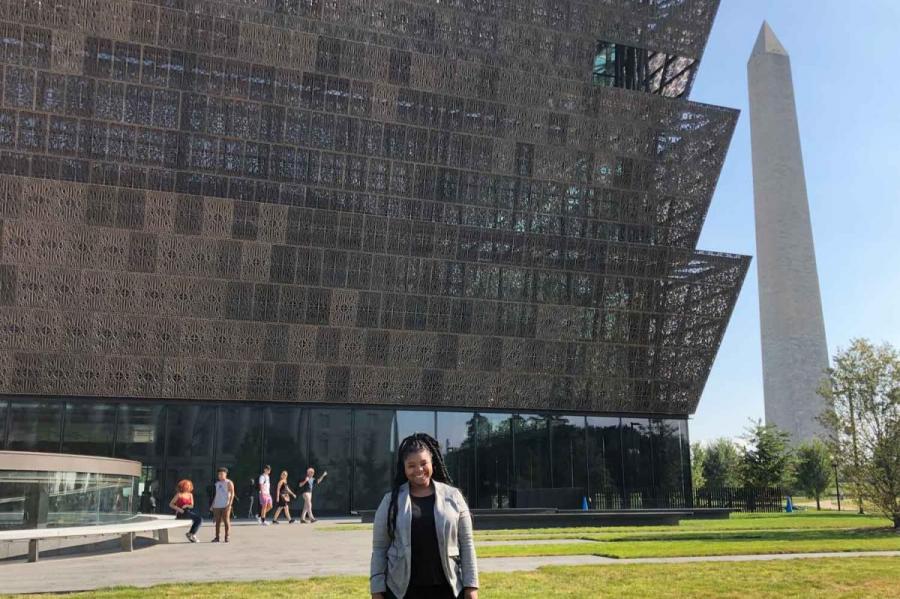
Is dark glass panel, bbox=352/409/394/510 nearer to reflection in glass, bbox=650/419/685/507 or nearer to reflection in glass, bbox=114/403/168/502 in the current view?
reflection in glass, bbox=114/403/168/502

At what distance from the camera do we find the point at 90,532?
1688 centimetres

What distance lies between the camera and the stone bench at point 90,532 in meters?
15.4

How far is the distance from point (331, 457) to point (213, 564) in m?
25.8

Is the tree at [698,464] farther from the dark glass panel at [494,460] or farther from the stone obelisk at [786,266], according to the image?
the dark glass panel at [494,460]

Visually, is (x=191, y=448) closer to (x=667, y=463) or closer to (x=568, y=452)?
(x=568, y=452)

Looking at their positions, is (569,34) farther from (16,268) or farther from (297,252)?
(16,268)

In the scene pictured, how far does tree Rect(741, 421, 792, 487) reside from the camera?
50906mm

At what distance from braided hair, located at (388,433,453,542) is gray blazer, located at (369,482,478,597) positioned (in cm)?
5

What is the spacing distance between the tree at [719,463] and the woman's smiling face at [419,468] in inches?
2775

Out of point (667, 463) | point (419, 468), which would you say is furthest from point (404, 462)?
point (667, 463)

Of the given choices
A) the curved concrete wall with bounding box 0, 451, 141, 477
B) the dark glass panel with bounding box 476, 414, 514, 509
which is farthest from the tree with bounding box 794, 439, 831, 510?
the curved concrete wall with bounding box 0, 451, 141, 477

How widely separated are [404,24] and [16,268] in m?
20.4

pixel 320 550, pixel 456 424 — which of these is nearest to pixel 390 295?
pixel 456 424

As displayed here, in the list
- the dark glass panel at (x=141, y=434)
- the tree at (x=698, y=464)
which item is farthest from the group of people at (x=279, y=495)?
the tree at (x=698, y=464)
